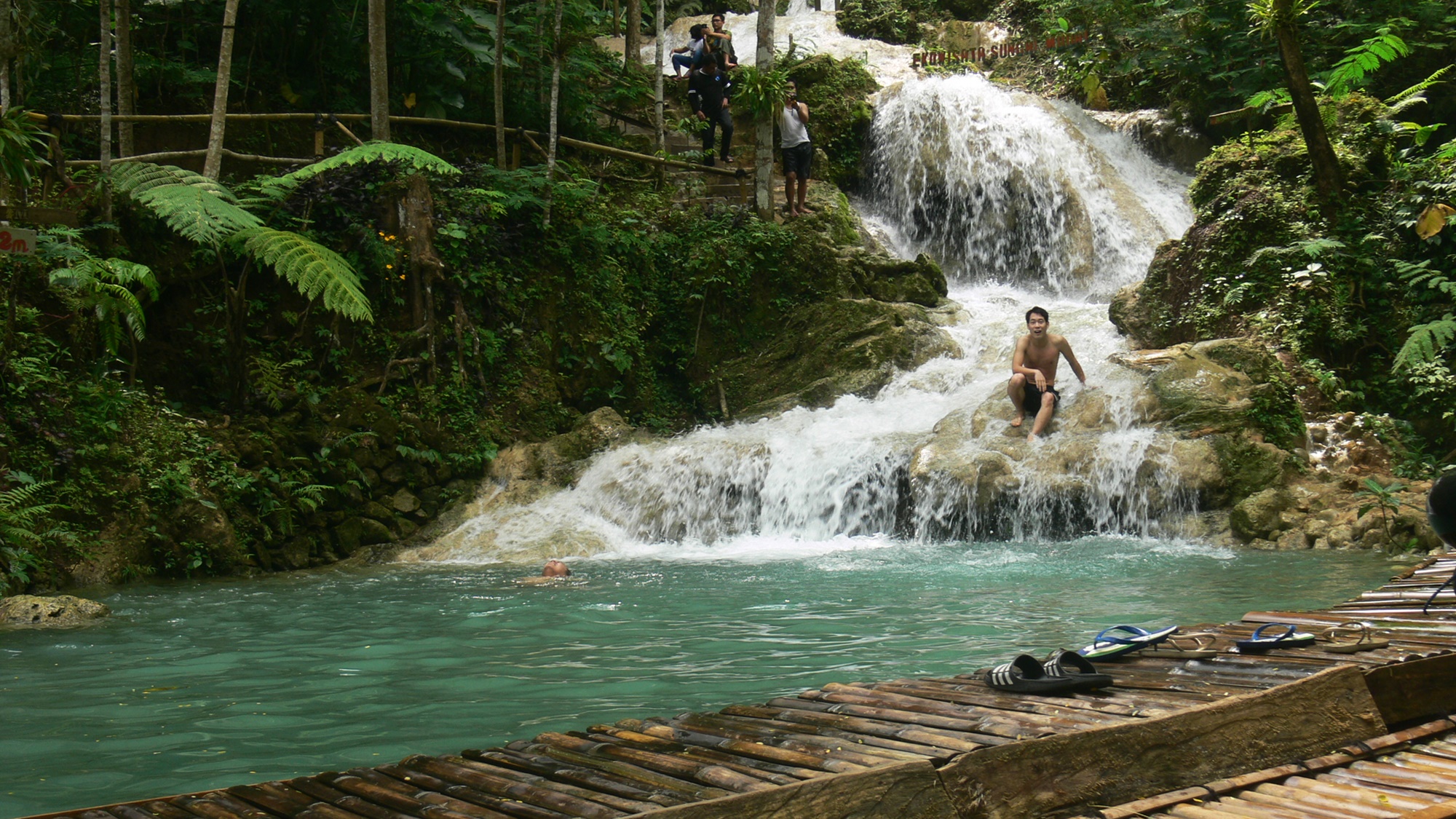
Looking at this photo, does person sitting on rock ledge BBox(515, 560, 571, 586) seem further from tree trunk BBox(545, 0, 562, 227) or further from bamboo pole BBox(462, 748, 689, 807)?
tree trunk BBox(545, 0, 562, 227)

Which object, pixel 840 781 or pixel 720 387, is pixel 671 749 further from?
pixel 720 387

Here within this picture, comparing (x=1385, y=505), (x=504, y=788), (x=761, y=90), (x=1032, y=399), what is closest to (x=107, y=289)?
(x=504, y=788)

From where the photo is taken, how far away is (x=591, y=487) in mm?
11047

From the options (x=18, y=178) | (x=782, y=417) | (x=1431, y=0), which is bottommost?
(x=782, y=417)

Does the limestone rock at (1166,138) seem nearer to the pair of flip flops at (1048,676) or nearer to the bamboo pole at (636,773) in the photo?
the pair of flip flops at (1048,676)

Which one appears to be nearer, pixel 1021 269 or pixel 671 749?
pixel 671 749

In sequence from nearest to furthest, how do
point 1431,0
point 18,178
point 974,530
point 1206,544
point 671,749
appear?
1. point 671,749
2. point 18,178
3. point 1206,544
4. point 974,530
5. point 1431,0

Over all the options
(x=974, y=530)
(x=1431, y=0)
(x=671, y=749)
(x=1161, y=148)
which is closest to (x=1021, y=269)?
(x=1161, y=148)

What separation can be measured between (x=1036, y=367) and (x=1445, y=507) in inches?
344

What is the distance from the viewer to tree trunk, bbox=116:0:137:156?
10.5 m

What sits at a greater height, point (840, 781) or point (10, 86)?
point (10, 86)

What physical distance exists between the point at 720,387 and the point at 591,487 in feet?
10.3

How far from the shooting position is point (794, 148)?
14.7 m

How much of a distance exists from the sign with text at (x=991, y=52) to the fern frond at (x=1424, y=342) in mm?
12909
